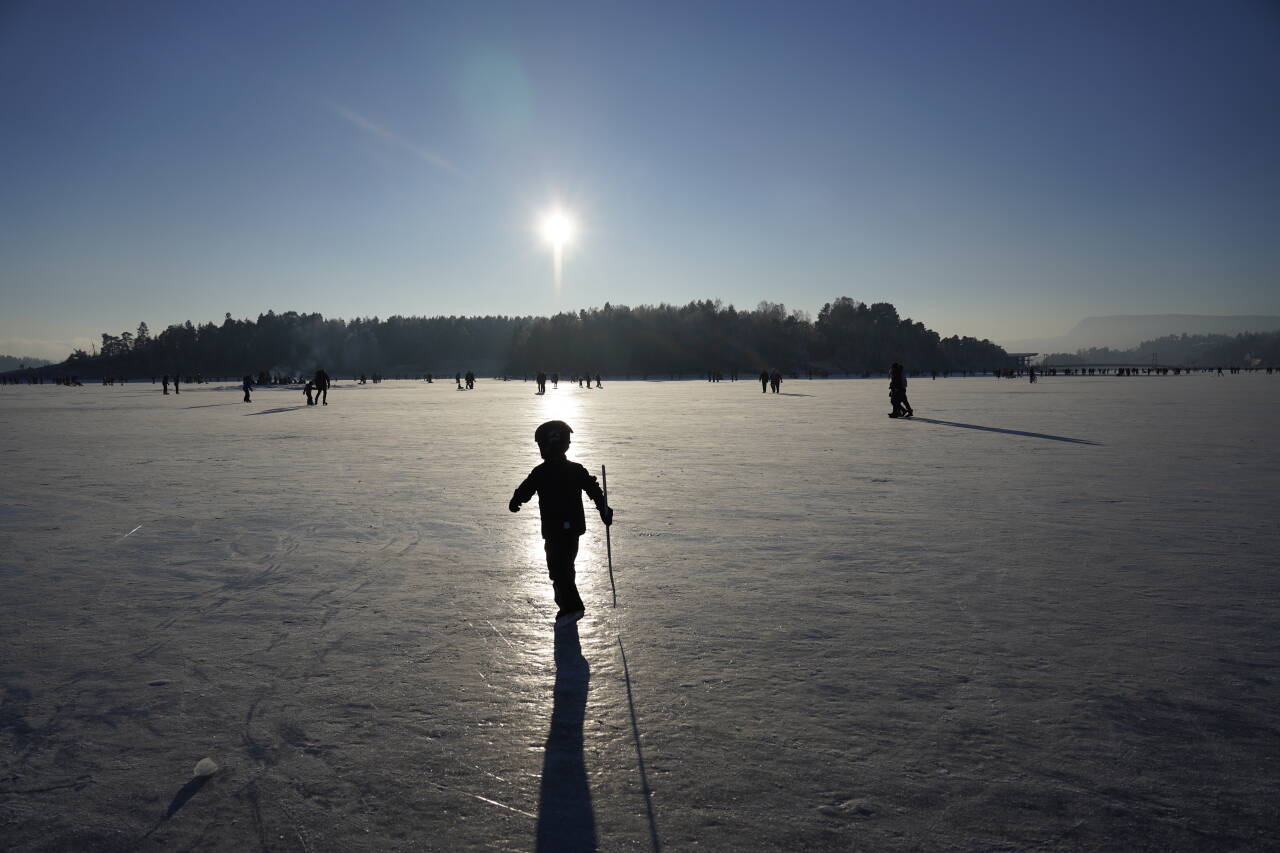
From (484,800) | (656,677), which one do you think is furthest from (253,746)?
(656,677)

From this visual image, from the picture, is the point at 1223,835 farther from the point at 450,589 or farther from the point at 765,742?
the point at 450,589

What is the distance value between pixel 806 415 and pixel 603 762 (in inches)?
855

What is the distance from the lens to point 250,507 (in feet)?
26.8

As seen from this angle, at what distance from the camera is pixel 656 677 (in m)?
3.54

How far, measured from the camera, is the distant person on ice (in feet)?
15.0

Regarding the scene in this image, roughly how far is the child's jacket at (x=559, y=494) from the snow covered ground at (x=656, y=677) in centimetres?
56

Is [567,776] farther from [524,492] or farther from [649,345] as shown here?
[649,345]

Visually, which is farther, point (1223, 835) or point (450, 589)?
point (450, 589)

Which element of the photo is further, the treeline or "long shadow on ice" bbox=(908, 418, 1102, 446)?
the treeline

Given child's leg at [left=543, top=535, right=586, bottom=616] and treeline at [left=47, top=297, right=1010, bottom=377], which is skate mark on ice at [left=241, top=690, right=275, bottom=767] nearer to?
child's leg at [left=543, top=535, right=586, bottom=616]

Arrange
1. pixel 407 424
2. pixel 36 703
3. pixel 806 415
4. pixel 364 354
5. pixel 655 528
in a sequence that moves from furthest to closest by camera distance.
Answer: pixel 364 354 → pixel 806 415 → pixel 407 424 → pixel 655 528 → pixel 36 703

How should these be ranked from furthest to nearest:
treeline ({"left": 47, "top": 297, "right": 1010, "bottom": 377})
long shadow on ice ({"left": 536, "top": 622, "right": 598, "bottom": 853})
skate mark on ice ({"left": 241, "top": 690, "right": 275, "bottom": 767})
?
1. treeline ({"left": 47, "top": 297, "right": 1010, "bottom": 377})
2. skate mark on ice ({"left": 241, "top": 690, "right": 275, "bottom": 767})
3. long shadow on ice ({"left": 536, "top": 622, "right": 598, "bottom": 853})

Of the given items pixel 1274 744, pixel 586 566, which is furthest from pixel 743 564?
pixel 1274 744

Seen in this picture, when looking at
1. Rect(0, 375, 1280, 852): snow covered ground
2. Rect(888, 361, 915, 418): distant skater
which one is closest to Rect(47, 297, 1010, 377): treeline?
Rect(888, 361, 915, 418): distant skater
